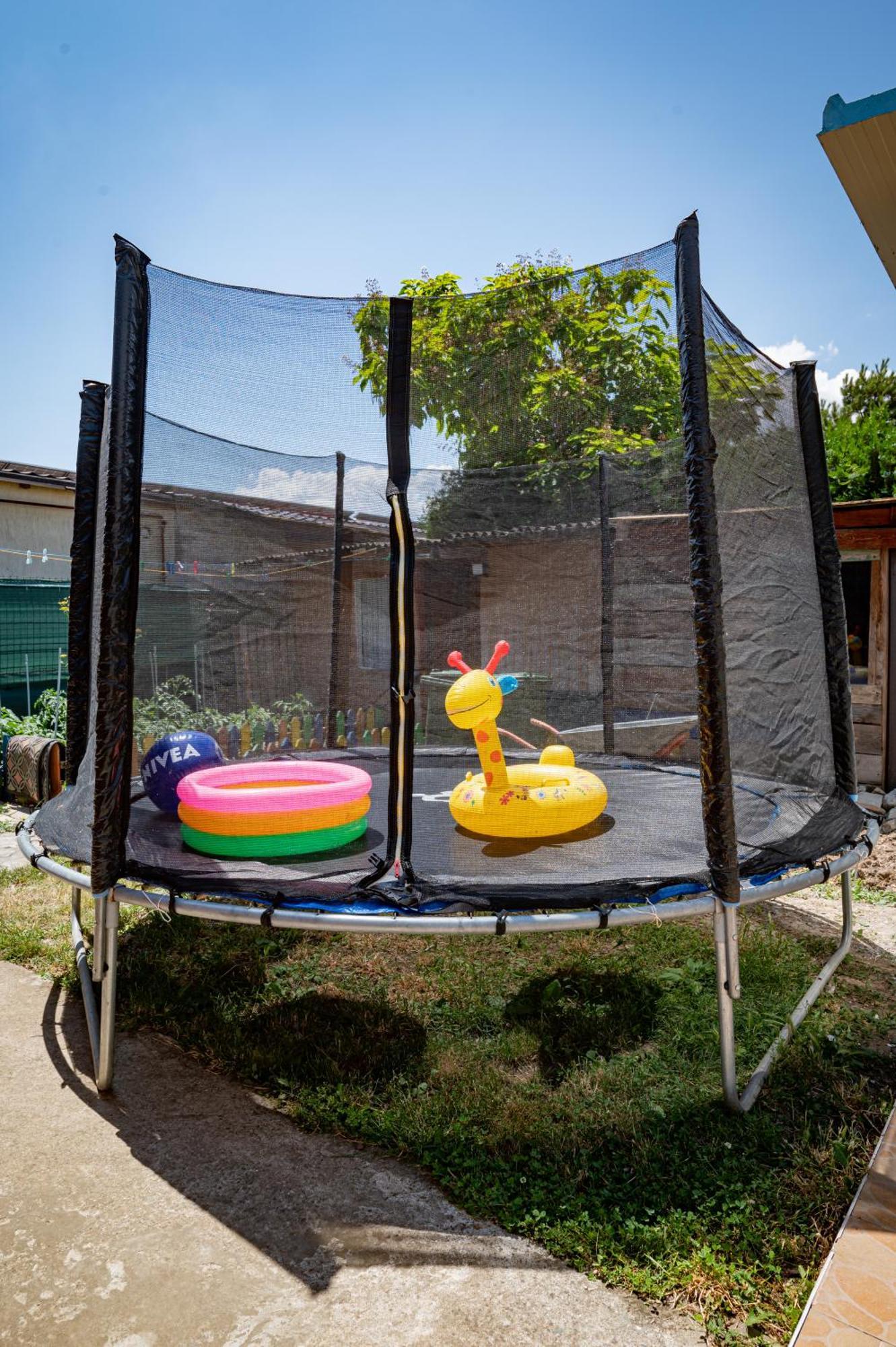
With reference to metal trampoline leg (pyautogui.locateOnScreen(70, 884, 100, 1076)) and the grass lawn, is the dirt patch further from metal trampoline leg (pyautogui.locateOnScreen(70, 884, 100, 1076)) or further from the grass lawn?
metal trampoline leg (pyautogui.locateOnScreen(70, 884, 100, 1076))

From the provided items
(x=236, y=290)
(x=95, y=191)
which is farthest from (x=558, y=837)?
(x=95, y=191)

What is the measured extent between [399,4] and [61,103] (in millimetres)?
1889

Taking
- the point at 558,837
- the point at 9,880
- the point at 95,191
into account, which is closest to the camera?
the point at 558,837

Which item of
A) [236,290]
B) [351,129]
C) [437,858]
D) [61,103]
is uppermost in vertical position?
[61,103]

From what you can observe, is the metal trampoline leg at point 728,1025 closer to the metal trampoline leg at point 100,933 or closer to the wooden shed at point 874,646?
the metal trampoline leg at point 100,933

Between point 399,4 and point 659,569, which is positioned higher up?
point 399,4

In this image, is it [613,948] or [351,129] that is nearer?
[613,948]

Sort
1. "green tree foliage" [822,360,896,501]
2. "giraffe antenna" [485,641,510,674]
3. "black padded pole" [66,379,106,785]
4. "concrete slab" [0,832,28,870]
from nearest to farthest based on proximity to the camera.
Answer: "giraffe antenna" [485,641,510,674], "black padded pole" [66,379,106,785], "concrete slab" [0,832,28,870], "green tree foliage" [822,360,896,501]

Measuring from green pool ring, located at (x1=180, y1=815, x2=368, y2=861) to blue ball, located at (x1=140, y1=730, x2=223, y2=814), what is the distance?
0.25 metres

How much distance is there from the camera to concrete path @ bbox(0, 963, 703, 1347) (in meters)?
1.26

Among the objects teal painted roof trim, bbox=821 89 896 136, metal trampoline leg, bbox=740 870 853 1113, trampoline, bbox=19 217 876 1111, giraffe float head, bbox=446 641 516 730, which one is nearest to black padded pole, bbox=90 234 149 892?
trampoline, bbox=19 217 876 1111

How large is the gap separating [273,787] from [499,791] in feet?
2.45

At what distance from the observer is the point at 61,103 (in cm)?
397

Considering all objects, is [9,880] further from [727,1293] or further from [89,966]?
[727,1293]
